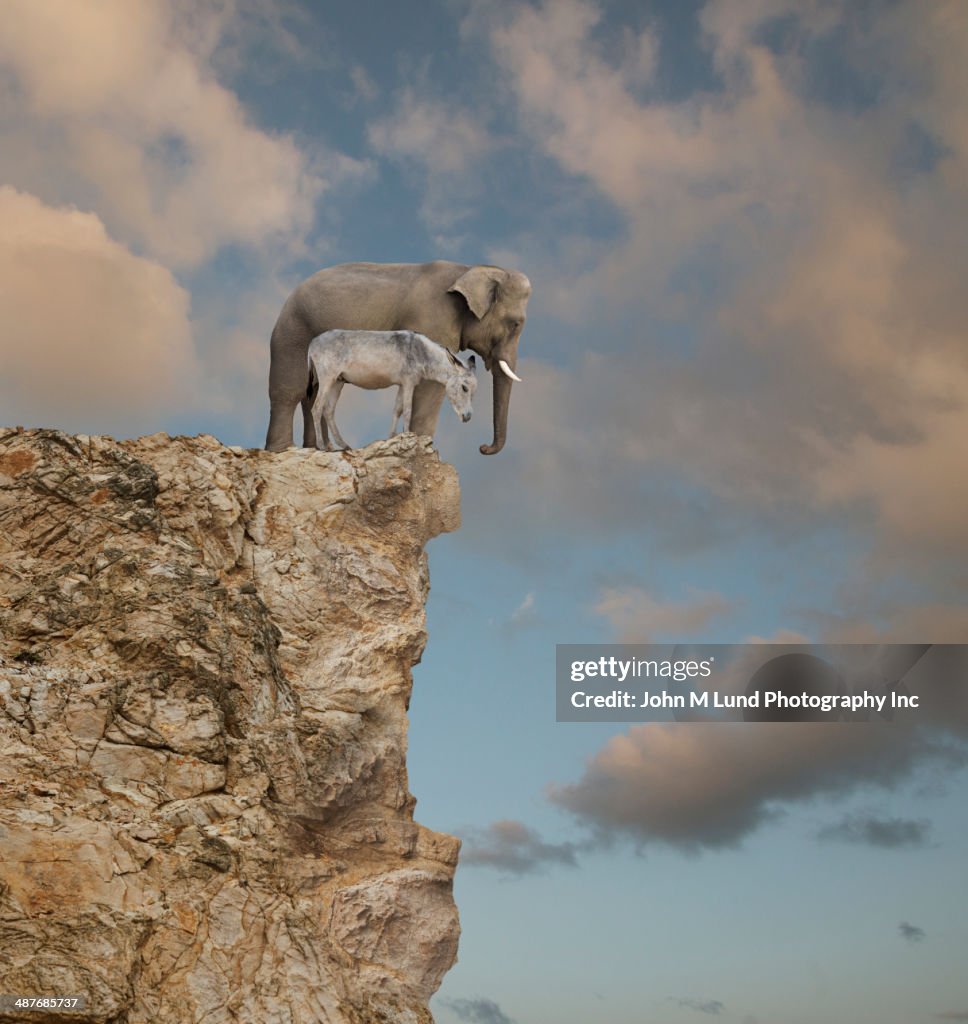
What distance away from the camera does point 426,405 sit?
13688 millimetres

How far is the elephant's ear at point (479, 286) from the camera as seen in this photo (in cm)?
1397

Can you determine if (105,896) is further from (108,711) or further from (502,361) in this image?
(502,361)

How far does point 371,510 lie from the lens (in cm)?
1244

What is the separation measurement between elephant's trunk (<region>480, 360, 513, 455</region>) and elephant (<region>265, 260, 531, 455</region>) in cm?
14

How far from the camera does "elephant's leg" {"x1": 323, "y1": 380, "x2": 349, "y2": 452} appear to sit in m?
13.5

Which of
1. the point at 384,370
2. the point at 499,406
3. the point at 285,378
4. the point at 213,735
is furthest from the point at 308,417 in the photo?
the point at 213,735

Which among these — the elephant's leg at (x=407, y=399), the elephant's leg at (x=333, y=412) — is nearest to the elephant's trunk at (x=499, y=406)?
the elephant's leg at (x=407, y=399)

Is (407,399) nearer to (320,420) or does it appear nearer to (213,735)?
(320,420)

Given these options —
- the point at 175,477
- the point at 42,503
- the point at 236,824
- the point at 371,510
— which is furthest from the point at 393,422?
the point at 236,824

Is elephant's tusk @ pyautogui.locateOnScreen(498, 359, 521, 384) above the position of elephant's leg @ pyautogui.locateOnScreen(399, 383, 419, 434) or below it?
above

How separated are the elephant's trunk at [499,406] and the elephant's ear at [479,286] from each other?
721 mm

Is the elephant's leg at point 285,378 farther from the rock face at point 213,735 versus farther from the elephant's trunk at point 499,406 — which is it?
the elephant's trunk at point 499,406

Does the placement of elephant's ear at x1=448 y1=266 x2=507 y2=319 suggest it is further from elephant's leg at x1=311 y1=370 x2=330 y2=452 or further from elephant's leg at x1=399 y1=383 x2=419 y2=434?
elephant's leg at x1=311 y1=370 x2=330 y2=452

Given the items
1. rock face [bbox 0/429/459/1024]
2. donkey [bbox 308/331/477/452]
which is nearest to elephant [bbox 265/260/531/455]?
donkey [bbox 308/331/477/452]
